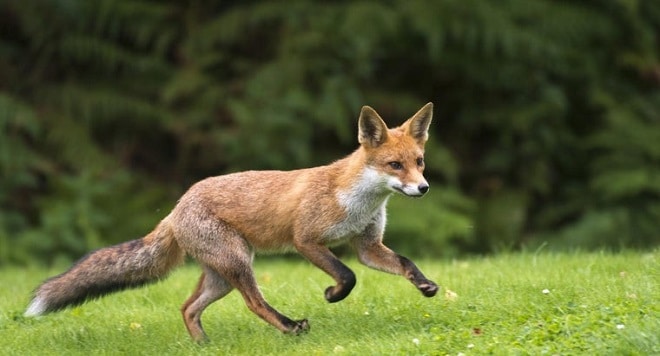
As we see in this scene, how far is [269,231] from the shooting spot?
23.0 feet

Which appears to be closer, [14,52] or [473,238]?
[473,238]

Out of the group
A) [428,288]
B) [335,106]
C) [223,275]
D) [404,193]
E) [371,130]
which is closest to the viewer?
[428,288]

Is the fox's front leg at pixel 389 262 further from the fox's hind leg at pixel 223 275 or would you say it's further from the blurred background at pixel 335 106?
the blurred background at pixel 335 106

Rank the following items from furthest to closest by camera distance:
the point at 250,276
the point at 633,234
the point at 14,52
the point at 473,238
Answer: the point at 14,52, the point at 473,238, the point at 633,234, the point at 250,276

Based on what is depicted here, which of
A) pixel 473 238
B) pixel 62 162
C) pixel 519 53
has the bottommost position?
pixel 473 238

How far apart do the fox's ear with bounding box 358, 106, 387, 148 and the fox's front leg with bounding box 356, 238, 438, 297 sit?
72 cm

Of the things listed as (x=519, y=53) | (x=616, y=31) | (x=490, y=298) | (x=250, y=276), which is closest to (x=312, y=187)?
(x=250, y=276)

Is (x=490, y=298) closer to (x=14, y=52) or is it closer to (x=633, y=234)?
(x=633, y=234)

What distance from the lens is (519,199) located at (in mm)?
13703

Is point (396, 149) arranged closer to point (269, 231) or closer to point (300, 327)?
point (269, 231)

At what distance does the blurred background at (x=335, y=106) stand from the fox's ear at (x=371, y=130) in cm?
543

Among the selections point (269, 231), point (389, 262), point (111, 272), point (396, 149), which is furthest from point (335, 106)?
point (111, 272)

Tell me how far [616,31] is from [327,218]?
855 centimetres

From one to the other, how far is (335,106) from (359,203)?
6.26 meters
